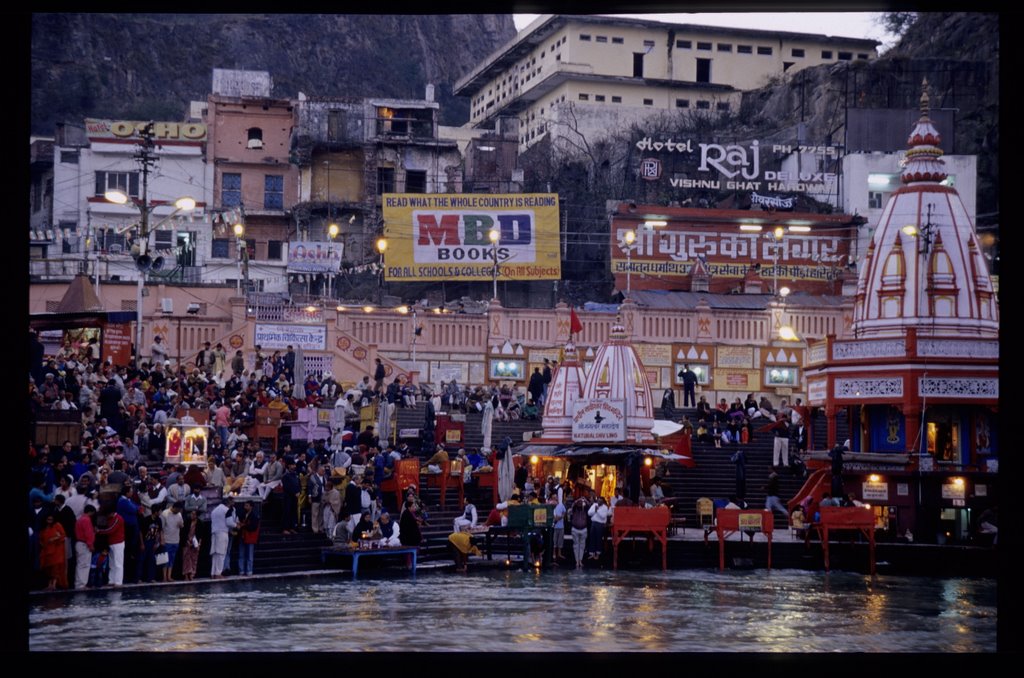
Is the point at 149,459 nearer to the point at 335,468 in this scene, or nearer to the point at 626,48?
the point at 335,468

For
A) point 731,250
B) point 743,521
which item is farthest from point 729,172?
point 743,521

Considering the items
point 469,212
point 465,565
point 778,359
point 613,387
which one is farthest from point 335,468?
point 469,212

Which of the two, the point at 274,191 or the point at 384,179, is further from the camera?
the point at 274,191

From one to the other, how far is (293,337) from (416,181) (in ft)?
63.4

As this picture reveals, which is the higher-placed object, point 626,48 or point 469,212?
point 626,48

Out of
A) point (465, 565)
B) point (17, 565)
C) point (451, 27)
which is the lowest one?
point (465, 565)

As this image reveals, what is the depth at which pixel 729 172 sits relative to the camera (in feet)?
186

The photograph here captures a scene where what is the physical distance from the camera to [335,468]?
81.0 feet

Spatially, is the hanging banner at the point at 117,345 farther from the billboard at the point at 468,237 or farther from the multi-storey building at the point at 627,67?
the multi-storey building at the point at 627,67

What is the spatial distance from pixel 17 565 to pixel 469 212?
4244 centimetres

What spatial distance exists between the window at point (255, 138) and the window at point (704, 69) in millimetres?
24237

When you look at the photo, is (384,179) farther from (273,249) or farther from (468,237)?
(468,237)

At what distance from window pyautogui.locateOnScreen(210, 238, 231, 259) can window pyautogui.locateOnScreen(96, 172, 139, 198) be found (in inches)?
135

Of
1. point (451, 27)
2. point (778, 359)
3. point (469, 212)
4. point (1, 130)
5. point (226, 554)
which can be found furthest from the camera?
point (451, 27)
